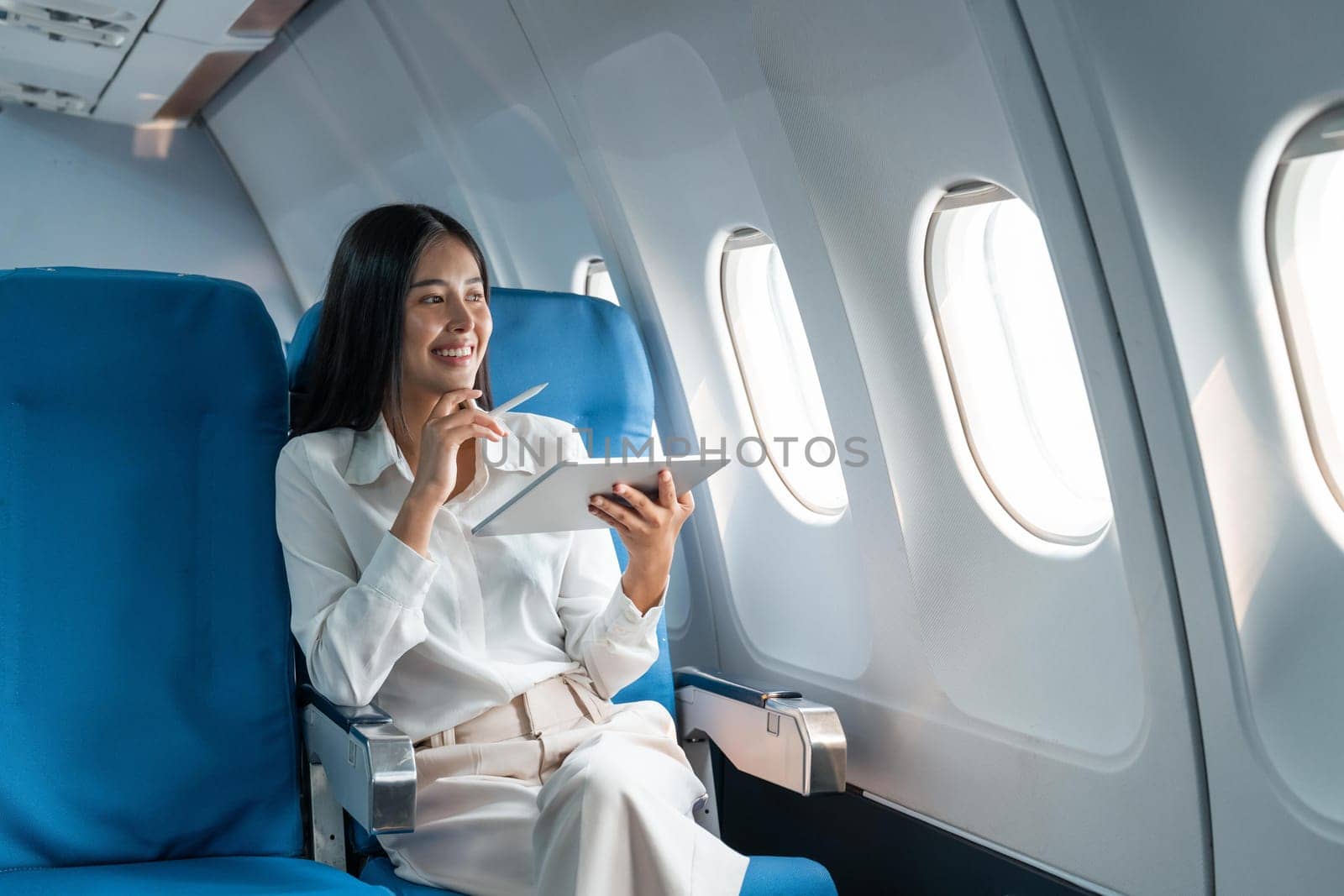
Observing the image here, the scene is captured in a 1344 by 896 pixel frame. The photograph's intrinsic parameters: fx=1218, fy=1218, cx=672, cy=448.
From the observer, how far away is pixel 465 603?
2387 mm

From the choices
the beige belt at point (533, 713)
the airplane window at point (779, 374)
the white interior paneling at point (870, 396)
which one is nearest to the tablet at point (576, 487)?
the beige belt at point (533, 713)

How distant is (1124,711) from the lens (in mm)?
2342

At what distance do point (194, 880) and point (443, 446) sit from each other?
831 millimetres

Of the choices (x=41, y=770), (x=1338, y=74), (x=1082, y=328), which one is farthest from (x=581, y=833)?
(x=1338, y=74)

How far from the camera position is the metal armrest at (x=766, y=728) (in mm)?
2393

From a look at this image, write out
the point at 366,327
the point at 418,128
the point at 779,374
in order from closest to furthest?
1. the point at 366,327
2. the point at 779,374
3. the point at 418,128

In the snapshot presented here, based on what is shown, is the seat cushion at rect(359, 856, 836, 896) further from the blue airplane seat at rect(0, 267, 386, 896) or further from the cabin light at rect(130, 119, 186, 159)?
the cabin light at rect(130, 119, 186, 159)

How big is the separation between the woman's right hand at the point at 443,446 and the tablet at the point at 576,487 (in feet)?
0.42

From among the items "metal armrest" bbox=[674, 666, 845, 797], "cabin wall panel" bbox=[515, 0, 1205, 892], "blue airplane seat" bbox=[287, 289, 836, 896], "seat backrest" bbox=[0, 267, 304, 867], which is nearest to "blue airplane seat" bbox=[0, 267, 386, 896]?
"seat backrest" bbox=[0, 267, 304, 867]

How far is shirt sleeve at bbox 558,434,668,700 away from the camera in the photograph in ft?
7.97

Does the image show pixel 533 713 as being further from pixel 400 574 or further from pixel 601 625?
pixel 400 574

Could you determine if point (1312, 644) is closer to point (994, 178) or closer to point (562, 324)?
point (994, 178)

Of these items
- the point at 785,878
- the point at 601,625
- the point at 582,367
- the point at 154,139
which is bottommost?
→ the point at 785,878

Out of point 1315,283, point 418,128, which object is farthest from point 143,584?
point 418,128
